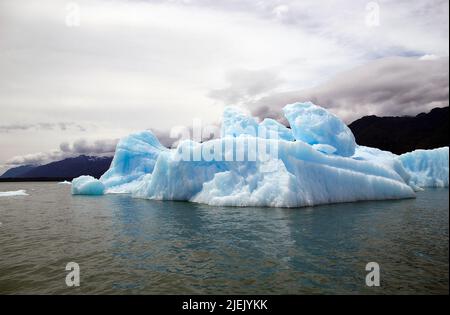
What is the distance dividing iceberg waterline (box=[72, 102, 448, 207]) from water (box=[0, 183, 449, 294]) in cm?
430

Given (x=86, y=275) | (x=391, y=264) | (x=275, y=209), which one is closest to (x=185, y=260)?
(x=86, y=275)

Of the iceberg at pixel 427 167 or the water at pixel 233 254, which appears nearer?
the water at pixel 233 254

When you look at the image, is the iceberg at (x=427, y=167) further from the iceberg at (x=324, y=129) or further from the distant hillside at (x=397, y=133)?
the iceberg at (x=324, y=129)

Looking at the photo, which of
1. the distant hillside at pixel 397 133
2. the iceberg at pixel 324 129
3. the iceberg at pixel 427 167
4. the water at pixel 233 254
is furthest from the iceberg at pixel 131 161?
the distant hillside at pixel 397 133

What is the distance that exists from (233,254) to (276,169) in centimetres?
1142

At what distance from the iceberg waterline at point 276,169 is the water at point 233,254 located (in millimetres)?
4304

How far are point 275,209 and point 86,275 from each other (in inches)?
476

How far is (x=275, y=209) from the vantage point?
18.1m

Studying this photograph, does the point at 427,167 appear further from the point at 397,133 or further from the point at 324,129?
the point at 397,133

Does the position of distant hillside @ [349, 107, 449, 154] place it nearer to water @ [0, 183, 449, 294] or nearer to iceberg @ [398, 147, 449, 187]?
iceberg @ [398, 147, 449, 187]

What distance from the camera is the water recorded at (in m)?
6.84

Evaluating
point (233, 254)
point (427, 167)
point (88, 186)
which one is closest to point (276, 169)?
point (233, 254)

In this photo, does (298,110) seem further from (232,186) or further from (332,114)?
(232,186)

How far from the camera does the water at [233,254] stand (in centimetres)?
684
